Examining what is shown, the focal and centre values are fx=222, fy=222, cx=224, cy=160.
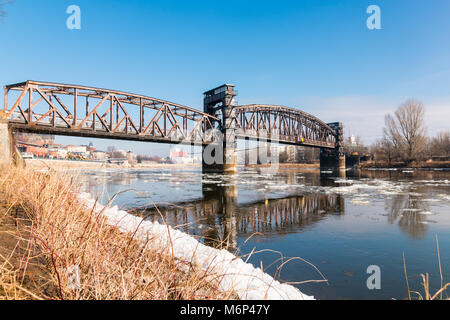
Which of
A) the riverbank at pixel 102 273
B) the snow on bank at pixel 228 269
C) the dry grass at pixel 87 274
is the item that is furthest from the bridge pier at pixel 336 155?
the dry grass at pixel 87 274

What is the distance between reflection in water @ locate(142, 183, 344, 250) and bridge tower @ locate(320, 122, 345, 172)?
7029cm

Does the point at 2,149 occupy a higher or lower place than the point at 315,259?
higher

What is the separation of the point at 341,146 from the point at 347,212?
2935 inches

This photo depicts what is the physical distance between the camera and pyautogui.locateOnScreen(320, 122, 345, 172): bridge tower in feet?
241

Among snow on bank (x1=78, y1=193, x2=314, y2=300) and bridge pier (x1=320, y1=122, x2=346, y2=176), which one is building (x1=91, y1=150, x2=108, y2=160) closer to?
snow on bank (x1=78, y1=193, x2=314, y2=300)

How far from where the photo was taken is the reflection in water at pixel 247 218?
6354 millimetres

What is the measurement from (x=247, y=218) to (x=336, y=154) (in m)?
76.0

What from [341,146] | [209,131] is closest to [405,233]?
[209,131]

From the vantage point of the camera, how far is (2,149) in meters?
12.4

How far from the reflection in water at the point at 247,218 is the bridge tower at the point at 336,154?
70291 mm

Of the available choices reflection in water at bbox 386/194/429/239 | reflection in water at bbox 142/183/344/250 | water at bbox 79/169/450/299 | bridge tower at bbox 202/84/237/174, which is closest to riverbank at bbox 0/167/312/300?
water at bbox 79/169/450/299
